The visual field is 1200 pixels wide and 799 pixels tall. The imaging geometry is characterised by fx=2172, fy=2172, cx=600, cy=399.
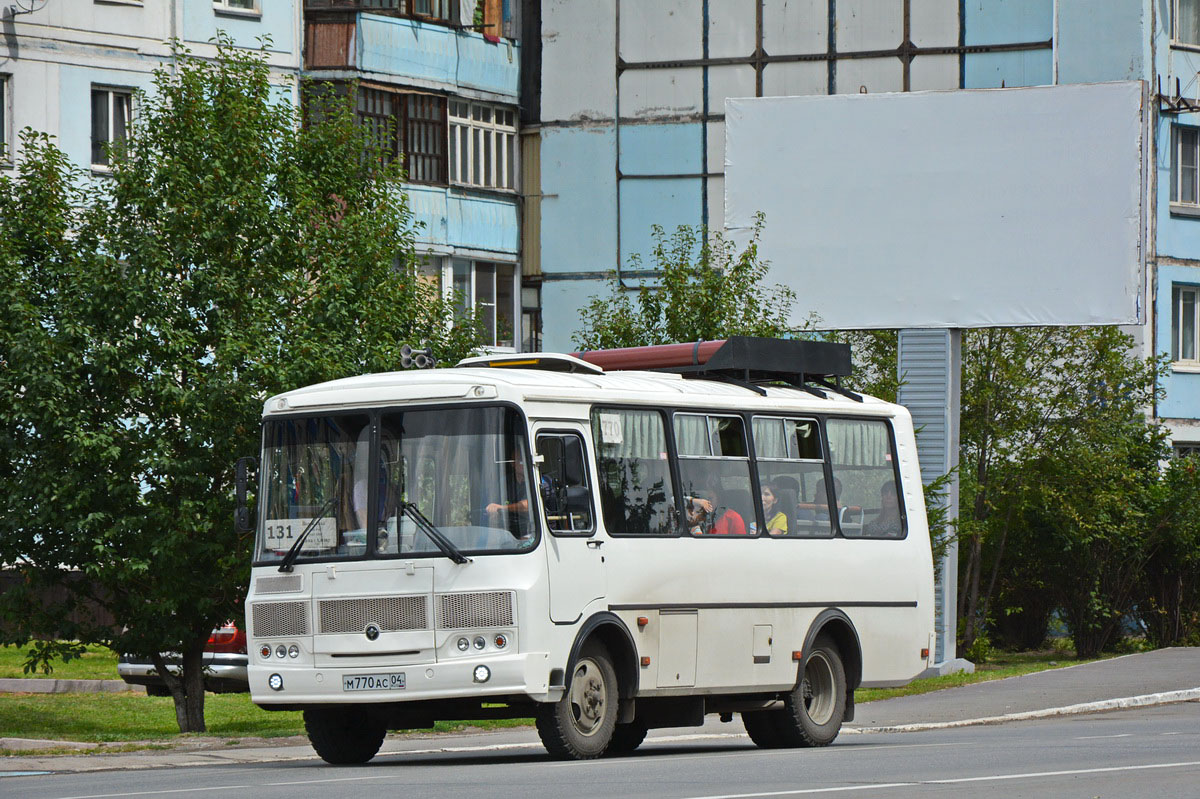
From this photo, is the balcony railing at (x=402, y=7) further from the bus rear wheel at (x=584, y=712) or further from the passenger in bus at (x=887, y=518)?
the bus rear wheel at (x=584, y=712)

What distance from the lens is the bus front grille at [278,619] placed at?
15680 millimetres

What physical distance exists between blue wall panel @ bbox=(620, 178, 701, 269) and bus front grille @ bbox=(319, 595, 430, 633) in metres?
25.9

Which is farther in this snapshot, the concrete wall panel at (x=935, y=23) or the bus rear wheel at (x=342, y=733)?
the concrete wall panel at (x=935, y=23)

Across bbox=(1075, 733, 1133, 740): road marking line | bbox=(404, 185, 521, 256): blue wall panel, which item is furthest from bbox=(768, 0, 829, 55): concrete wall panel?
bbox=(1075, 733, 1133, 740): road marking line

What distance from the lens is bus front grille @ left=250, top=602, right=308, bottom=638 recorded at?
15680 mm

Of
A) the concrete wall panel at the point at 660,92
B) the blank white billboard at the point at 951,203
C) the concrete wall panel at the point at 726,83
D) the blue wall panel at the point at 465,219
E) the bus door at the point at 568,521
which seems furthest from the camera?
the concrete wall panel at the point at 660,92

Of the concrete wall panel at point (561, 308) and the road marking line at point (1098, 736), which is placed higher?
the concrete wall panel at point (561, 308)

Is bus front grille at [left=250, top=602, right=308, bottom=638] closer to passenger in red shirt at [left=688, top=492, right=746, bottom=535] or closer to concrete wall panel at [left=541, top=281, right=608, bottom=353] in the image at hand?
passenger in red shirt at [left=688, top=492, right=746, bottom=535]

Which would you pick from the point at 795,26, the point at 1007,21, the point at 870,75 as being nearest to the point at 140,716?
the point at 870,75

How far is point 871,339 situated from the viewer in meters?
33.5

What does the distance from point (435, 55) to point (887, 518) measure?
23089 mm

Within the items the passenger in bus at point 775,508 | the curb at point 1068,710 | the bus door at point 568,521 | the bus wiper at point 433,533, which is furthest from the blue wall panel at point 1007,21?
the bus wiper at point 433,533

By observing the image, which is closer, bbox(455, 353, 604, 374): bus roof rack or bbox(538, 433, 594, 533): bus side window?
bbox(538, 433, 594, 533): bus side window

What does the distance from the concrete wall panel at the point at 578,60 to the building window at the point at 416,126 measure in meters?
2.44
